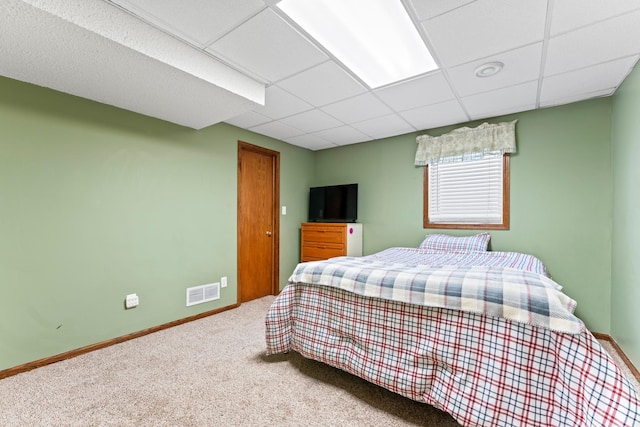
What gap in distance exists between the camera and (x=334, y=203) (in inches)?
169

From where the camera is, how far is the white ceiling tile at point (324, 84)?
222 centimetres

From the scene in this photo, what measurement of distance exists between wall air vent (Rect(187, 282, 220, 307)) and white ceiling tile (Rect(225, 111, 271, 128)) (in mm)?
1946

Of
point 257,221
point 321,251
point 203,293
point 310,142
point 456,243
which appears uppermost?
point 310,142

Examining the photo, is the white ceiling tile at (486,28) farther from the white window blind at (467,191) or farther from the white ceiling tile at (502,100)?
the white window blind at (467,191)

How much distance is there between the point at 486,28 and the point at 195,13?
1733 mm

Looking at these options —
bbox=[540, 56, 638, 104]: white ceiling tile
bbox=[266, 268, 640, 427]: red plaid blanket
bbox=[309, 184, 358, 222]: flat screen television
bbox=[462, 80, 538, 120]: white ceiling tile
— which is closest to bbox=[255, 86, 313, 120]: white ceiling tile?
bbox=[309, 184, 358, 222]: flat screen television

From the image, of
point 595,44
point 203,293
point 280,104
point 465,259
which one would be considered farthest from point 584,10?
point 203,293

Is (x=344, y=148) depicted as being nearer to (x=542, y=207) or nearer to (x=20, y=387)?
(x=542, y=207)

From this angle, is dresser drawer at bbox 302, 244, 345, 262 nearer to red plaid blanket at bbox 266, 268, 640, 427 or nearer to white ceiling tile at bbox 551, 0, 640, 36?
red plaid blanket at bbox 266, 268, 640, 427

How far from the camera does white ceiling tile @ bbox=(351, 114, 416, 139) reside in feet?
10.8

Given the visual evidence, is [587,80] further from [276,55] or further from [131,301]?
[131,301]

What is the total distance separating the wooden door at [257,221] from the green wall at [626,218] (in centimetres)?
358

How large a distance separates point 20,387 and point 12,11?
2.20m

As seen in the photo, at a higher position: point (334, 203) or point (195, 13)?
point (195, 13)
